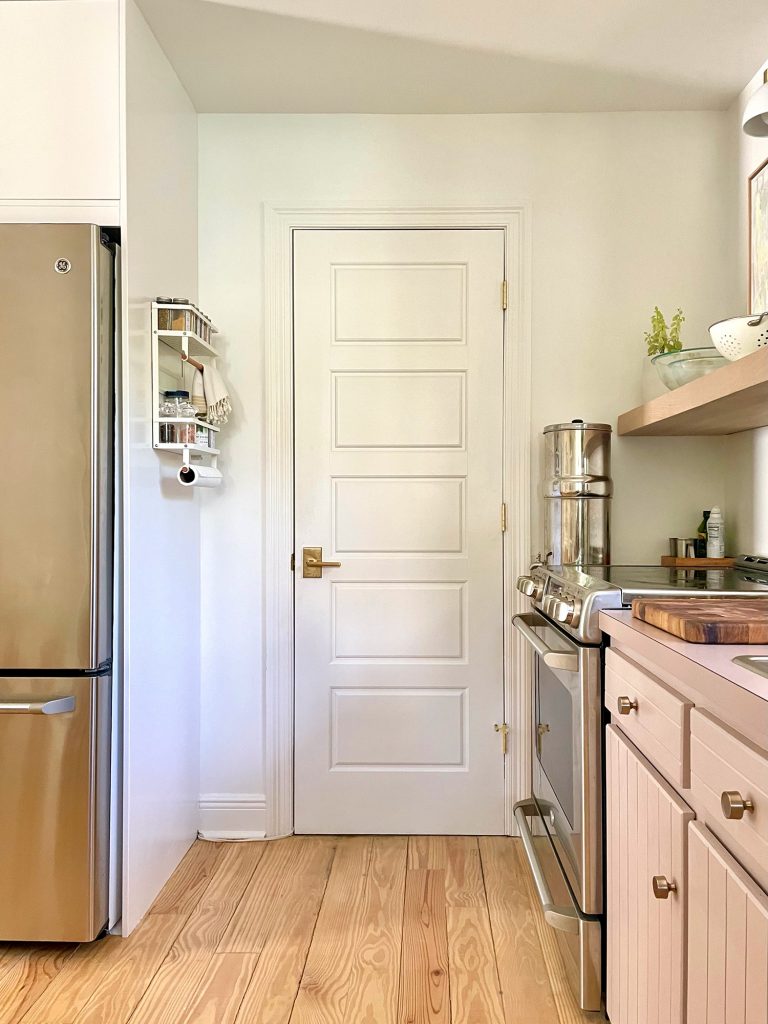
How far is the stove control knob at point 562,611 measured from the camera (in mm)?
1710

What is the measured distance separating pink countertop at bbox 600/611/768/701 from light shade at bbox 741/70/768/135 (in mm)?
1134

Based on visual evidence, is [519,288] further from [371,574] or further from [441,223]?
[371,574]

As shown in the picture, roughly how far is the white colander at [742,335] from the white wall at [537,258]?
0.75m

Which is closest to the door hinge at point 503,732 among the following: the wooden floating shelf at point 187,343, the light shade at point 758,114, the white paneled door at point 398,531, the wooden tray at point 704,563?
the white paneled door at point 398,531

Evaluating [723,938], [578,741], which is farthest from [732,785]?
[578,741]

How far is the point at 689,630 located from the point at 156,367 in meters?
1.61

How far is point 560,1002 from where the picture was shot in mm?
1722

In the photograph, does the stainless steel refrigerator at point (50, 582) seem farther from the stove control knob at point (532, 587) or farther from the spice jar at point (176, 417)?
the stove control knob at point (532, 587)

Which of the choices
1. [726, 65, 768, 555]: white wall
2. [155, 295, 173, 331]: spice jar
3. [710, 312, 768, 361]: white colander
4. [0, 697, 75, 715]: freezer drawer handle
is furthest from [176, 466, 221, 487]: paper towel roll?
[726, 65, 768, 555]: white wall

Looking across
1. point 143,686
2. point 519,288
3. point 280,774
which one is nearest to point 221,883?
point 280,774

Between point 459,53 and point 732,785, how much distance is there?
85.4 inches

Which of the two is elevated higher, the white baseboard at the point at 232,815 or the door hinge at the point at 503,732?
the door hinge at the point at 503,732

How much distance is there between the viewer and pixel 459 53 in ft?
7.30

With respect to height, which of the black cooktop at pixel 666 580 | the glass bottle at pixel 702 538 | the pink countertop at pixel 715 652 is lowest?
the pink countertop at pixel 715 652
